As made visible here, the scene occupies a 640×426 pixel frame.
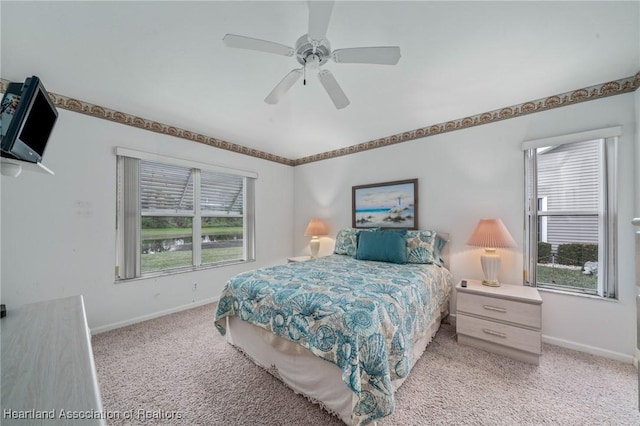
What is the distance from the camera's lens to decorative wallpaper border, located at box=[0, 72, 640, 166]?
7.48ft

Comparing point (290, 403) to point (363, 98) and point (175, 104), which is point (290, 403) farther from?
point (175, 104)

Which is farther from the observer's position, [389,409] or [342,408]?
[342,408]

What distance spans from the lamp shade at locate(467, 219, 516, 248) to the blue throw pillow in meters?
0.73

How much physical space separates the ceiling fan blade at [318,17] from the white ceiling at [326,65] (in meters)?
0.19

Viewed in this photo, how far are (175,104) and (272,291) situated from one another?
7.43ft

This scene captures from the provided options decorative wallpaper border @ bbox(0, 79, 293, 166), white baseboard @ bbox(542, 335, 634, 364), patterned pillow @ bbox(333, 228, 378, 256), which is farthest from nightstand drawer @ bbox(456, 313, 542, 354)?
decorative wallpaper border @ bbox(0, 79, 293, 166)

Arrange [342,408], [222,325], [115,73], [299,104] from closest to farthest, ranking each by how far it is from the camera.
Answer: [342,408], [115,73], [222,325], [299,104]

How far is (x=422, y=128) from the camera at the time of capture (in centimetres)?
338

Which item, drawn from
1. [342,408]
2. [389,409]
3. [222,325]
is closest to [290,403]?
[342,408]

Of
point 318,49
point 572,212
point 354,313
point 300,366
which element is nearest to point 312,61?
point 318,49

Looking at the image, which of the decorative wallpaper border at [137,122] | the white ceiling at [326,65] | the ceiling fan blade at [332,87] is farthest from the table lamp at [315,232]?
the ceiling fan blade at [332,87]

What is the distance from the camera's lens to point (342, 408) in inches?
60.7

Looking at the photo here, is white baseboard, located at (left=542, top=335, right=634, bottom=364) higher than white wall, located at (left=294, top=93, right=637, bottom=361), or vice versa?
white wall, located at (left=294, top=93, right=637, bottom=361)

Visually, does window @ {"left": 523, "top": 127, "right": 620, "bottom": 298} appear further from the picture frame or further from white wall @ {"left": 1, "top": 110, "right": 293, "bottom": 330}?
white wall @ {"left": 1, "top": 110, "right": 293, "bottom": 330}
